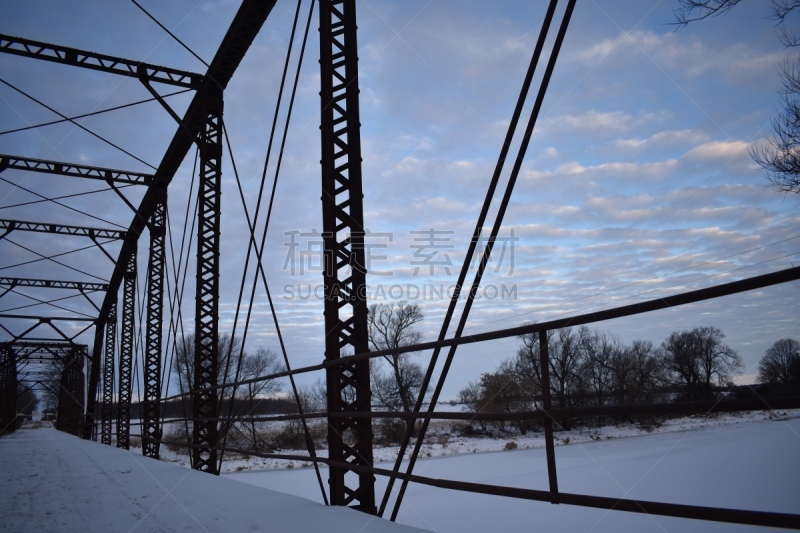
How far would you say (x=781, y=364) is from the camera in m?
4.59

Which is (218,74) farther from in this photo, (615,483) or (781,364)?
(615,483)

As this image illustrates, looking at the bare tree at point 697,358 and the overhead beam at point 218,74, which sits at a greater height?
the overhead beam at point 218,74

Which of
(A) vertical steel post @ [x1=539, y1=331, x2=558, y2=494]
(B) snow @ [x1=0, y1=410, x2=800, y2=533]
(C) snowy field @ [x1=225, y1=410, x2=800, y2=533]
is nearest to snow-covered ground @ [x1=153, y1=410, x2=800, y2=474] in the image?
(B) snow @ [x1=0, y1=410, x2=800, y2=533]

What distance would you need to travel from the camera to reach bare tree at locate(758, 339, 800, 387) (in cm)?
423

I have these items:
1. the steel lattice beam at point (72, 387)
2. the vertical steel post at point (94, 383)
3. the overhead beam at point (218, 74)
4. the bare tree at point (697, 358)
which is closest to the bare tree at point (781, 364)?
the bare tree at point (697, 358)

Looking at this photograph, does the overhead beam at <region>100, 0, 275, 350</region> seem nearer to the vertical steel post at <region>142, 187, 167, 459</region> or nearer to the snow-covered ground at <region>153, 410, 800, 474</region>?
the vertical steel post at <region>142, 187, 167, 459</region>

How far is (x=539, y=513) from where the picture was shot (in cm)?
1163

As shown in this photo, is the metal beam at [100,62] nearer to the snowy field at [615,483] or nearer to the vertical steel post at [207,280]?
the vertical steel post at [207,280]

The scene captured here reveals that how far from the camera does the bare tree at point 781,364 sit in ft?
13.9

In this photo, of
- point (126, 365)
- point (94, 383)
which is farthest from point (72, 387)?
point (126, 365)

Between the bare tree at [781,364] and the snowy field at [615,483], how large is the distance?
11.1 ft

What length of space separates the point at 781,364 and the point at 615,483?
45.6 ft

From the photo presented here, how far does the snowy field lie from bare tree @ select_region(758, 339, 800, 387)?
3.39 m

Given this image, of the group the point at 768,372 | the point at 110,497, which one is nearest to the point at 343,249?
the point at 110,497
